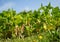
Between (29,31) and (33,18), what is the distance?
0.62 m

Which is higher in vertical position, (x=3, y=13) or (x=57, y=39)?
(x=3, y=13)

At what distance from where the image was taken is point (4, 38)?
8492 millimetres

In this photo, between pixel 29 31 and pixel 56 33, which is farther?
pixel 29 31

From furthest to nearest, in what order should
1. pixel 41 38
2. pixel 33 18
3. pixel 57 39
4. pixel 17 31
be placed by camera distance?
pixel 33 18 → pixel 17 31 → pixel 41 38 → pixel 57 39

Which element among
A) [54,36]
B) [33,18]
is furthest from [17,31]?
[54,36]

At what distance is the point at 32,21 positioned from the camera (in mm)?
8727

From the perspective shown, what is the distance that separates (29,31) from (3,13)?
4.06 feet

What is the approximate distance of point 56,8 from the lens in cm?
901

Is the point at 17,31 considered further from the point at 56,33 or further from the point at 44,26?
the point at 56,33

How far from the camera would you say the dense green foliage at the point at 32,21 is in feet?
27.6

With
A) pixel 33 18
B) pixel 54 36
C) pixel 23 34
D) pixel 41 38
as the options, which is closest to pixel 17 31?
pixel 23 34

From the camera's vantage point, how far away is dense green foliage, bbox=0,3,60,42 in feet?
27.6

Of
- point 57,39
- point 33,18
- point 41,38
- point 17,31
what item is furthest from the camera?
point 33,18

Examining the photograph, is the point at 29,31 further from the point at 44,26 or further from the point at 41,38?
the point at 41,38
